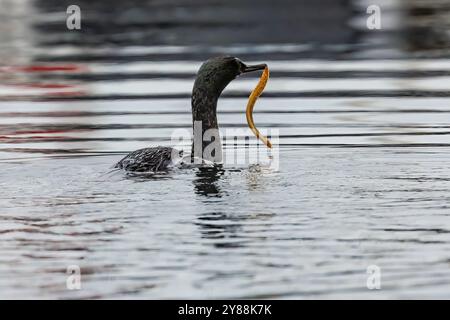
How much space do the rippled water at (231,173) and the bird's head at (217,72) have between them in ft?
3.04

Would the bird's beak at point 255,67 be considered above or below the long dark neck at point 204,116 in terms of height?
above

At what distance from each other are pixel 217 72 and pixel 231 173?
51.6 inches

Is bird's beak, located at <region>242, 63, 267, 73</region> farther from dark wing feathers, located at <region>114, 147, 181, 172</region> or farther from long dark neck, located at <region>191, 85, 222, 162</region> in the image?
dark wing feathers, located at <region>114, 147, 181, 172</region>

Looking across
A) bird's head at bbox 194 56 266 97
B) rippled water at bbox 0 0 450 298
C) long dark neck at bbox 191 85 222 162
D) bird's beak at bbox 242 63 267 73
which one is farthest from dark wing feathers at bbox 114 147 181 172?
bird's beak at bbox 242 63 267 73

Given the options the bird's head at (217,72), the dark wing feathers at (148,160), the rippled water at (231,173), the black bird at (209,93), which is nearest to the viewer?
the rippled water at (231,173)

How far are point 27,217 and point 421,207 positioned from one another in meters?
2.91

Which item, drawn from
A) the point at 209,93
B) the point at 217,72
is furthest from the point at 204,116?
the point at 217,72

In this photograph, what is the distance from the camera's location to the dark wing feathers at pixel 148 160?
12227mm

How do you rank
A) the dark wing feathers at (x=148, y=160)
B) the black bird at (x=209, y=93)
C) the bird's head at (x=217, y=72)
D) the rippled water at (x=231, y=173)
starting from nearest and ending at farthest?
the rippled water at (x=231, y=173), the dark wing feathers at (x=148, y=160), the black bird at (x=209, y=93), the bird's head at (x=217, y=72)

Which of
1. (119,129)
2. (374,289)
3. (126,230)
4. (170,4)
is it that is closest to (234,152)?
(119,129)

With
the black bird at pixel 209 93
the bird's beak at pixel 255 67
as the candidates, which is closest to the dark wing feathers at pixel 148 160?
the black bird at pixel 209 93

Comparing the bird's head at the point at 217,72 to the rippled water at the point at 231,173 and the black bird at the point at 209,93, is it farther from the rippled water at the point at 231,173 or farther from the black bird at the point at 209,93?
the rippled water at the point at 231,173

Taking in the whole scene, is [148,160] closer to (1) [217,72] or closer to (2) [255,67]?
(1) [217,72]

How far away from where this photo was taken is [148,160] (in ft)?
40.3
